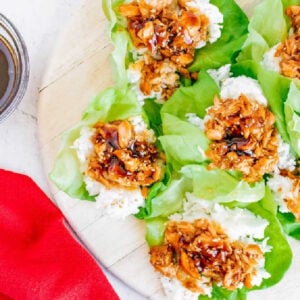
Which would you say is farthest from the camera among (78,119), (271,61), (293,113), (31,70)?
(31,70)

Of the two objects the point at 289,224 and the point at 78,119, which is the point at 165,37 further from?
the point at 289,224

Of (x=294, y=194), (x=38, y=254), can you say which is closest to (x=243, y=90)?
(x=294, y=194)

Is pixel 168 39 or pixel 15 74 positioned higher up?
pixel 15 74

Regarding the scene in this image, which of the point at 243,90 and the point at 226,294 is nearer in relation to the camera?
the point at 243,90

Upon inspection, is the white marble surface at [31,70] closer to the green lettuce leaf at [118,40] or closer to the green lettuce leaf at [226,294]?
the green lettuce leaf at [118,40]

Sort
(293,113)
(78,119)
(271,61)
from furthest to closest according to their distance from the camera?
(78,119) → (271,61) → (293,113)

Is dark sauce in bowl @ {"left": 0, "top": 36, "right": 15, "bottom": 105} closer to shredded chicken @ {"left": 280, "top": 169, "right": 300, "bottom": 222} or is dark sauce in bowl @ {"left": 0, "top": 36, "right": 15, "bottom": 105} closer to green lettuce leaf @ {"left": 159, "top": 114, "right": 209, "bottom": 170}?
green lettuce leaf @ {"left": 159, "top": 114, "right": 209, "bottom": 170}
